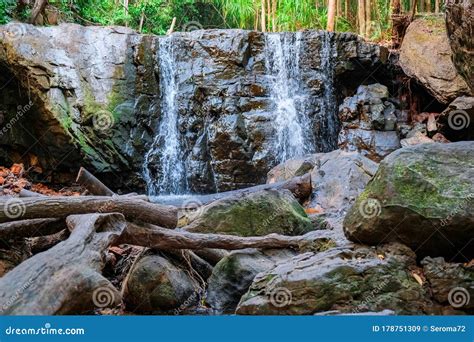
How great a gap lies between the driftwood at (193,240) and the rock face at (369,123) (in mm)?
5653

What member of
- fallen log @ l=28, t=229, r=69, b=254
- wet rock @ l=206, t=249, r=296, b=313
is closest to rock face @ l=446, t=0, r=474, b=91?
wet rock @ l=206, t=249, r=296, b=313

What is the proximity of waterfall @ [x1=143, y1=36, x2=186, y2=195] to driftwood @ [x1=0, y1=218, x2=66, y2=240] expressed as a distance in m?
6.02

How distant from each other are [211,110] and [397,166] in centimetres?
739

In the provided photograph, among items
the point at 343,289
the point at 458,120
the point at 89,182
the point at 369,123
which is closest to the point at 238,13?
the point at 369,123

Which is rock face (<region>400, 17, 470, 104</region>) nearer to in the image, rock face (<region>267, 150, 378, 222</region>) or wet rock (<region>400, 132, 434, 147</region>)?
wet rock (<region>400, 132, 434, 147</region>)

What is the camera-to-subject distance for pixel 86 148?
9.74 metres

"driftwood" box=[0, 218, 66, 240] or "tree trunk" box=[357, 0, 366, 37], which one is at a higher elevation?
"tree trunk" box=[357, 0, 366, 37]

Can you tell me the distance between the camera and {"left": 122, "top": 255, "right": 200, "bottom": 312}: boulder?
14.0 feet

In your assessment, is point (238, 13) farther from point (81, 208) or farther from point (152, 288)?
point (152, 288)

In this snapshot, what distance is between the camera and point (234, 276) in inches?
175

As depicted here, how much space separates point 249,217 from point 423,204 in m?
2.07

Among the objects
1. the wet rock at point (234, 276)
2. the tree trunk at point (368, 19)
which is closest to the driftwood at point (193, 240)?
the wet rock at point (234, 276)

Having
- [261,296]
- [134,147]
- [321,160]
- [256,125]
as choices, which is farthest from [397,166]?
[134,147]

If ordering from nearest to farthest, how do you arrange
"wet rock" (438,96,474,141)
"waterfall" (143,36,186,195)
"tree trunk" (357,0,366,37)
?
"wet rock" (438,96,474,141)
"waterfall" (143,36,186,195)
"tree trunk" (357,0,366,37)
